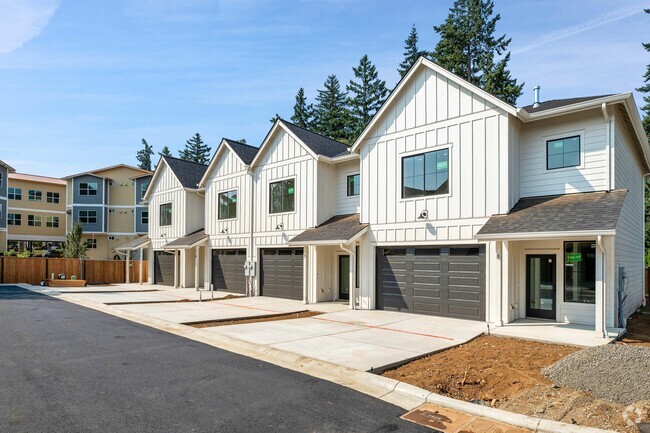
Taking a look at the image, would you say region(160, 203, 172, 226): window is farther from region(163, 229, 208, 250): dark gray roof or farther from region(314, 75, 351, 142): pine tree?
region(314, 75, 351, 142): pine tree

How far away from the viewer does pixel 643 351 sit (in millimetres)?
6340

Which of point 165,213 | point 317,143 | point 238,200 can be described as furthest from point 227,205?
point 165,213

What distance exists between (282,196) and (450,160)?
8335mm

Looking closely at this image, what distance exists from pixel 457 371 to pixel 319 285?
10.2 metres

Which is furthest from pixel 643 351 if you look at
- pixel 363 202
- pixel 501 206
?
pixel 363 202

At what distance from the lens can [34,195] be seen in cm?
4466

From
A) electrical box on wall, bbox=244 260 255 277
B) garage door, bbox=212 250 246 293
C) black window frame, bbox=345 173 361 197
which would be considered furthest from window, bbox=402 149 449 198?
garage door, bbox=212 250 246 293

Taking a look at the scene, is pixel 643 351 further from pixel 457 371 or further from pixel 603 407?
pixel 457 371

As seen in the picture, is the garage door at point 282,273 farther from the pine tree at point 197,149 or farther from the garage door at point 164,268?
the pine tree at point 197,149

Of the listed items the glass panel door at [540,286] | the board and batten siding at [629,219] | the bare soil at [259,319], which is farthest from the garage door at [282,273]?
the board and batten siding at [629,219]

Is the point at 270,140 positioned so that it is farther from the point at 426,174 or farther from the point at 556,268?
the point at 556,268

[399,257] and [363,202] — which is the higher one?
[363,202]

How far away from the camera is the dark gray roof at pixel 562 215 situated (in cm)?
961

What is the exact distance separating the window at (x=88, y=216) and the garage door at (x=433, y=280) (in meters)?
38.1
